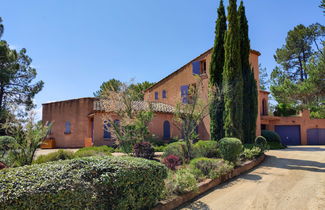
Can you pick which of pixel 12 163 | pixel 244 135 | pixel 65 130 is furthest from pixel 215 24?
pixel 65 130

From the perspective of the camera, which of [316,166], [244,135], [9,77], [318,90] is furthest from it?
[9,77]

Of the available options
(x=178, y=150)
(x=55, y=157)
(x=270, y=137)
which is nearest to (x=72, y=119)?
(x=55, y=157)

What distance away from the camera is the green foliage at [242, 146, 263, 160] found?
10.9 m

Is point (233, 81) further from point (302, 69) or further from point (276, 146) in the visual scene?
point (302, 69)

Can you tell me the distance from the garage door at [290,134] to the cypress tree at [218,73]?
1597cm

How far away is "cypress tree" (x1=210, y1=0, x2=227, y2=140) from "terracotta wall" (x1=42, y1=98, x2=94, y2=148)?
11889 mm

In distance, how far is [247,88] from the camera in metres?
14.9

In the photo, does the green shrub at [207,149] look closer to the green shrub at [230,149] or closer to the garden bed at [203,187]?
the green shrub at [230,149]

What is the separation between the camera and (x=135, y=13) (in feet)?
39.3

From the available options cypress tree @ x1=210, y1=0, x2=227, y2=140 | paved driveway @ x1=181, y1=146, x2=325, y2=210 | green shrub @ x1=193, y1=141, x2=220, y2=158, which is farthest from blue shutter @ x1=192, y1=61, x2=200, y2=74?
paved driveway @ x1=181, y1=146, x2=325, y2=210

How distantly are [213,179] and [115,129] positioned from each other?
23.4 feet

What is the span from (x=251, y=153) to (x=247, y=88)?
544cm

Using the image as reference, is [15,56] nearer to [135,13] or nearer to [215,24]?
[135,13]

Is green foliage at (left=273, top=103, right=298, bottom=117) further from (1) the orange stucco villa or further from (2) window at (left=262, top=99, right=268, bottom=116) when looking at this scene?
(2) window at (left=262, top=99, right=268, bottom=116)
